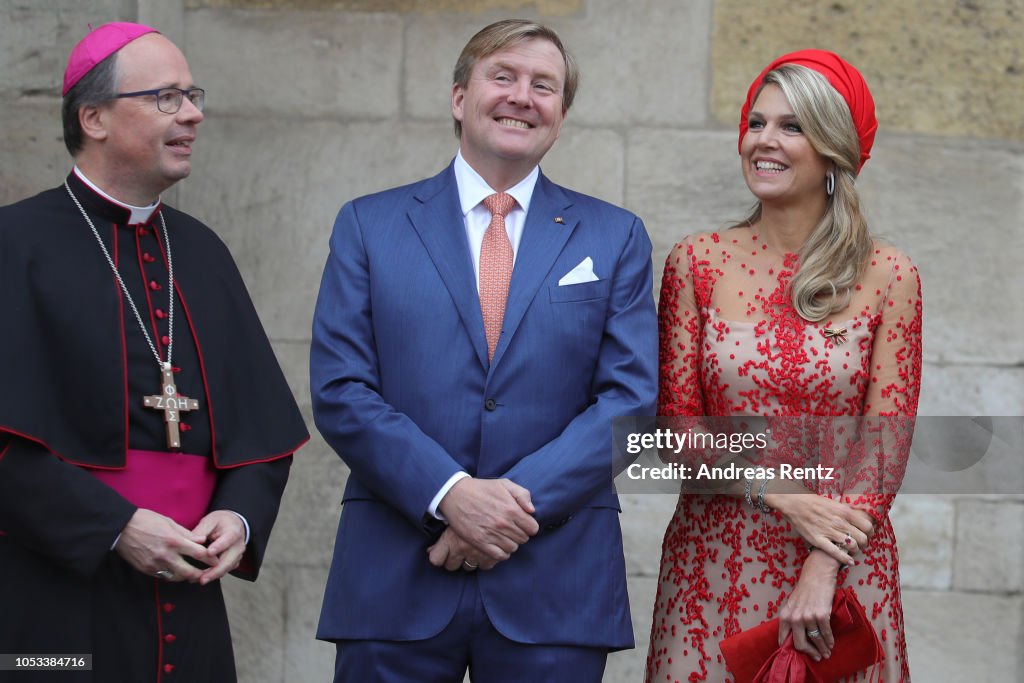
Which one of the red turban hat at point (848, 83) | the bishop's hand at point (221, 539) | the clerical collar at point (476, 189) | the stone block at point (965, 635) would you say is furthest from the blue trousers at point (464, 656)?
the stone block at point (965, 635)

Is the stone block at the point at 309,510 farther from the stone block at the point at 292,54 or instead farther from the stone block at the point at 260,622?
the stone block at the point at 292,54

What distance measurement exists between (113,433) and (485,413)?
2.88ft

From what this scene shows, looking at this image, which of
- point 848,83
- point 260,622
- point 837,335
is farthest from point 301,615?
point 848,83

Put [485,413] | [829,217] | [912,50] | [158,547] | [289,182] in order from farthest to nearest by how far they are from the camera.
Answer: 1. [289,182]
2. [912,50]
3. [829,217]
4. [485,413]
5. [158,547]

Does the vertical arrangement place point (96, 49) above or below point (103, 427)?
above

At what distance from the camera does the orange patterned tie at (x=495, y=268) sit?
3.53 meters

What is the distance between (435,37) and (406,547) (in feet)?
8.14

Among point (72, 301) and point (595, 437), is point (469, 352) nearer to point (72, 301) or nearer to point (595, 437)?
point (595, 437)

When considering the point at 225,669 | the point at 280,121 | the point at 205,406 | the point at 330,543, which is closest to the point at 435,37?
the point at 280,121

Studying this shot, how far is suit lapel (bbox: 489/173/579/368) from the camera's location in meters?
3.48

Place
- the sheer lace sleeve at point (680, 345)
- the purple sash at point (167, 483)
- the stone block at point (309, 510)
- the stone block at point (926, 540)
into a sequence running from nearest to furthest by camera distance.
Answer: the purple sash at point (167, 483) → the sheer lace sleeve at point (680, 345) → the stone block at point (926, 540) → the stone block at point (309, 510)

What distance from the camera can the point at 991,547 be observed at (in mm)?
5312

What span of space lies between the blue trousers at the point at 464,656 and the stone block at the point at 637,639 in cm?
199

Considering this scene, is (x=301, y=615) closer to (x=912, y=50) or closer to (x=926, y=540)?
(x=926, y=540)
